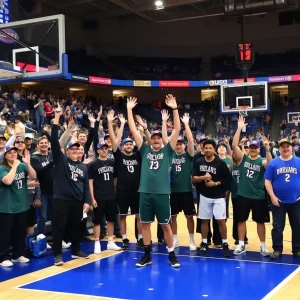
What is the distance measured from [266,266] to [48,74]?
16.7 feet

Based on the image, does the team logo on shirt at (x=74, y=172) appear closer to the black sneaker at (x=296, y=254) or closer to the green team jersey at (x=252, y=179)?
the green team jersey at (x=252, y=179)

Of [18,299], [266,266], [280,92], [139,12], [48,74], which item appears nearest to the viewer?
[18,299]

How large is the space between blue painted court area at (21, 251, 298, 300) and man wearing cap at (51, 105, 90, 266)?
61 cm

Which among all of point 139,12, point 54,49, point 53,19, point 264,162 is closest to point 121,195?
point 264,162

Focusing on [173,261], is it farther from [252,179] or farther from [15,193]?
[15,193]

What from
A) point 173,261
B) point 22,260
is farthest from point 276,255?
point 22,260

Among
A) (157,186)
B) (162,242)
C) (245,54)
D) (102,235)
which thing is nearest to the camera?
(157,186)

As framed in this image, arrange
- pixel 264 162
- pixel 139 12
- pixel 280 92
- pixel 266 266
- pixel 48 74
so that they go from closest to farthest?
pixel 266 266 < pixel 264 162 < pixel 48 74 < pixel 139 12 < pixel 280 92

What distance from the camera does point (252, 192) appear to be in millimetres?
7016

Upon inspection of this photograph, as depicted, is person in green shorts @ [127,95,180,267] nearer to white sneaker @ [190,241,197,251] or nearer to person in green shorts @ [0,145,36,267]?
white sneaker @ [190,241,197,251]

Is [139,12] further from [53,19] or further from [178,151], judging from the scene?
[178,151]

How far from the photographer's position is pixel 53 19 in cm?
880

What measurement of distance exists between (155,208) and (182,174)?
1.22 m

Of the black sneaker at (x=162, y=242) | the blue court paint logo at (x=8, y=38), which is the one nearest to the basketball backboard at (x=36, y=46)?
the blue court paint logo at (x=8, y=38)
